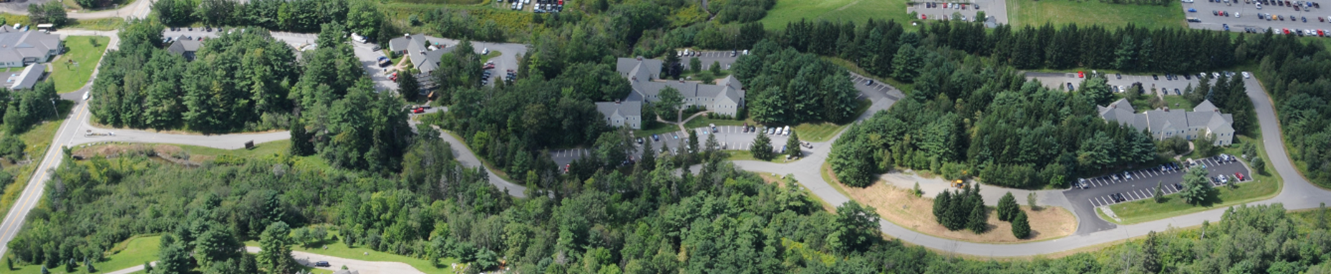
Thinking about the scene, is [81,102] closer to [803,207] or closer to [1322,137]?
[803,207]

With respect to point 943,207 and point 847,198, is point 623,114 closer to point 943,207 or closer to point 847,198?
point 847,198

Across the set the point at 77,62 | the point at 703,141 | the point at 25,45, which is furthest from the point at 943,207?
the point at 25,45

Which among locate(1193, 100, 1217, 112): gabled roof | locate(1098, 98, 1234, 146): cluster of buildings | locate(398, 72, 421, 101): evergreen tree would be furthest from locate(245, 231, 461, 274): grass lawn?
locate(1193, 100, 1217, 112): gabled roof

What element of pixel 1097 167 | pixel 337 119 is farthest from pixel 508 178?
pixel 1097 167

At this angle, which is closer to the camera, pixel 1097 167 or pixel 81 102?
pixel 1097 167

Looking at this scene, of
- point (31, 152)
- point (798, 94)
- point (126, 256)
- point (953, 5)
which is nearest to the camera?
point (126, 256)

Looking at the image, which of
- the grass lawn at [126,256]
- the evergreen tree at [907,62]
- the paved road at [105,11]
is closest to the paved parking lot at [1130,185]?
the evergreen tree at [907,62]

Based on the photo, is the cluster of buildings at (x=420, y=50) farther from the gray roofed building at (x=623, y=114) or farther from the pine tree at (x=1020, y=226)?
the pine tree at (x=1020, y=226)
